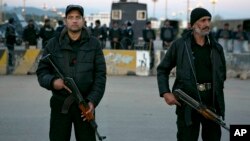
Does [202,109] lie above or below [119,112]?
above

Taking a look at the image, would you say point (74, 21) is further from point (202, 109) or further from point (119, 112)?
point (119, 112)

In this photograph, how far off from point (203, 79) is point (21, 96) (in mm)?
8397

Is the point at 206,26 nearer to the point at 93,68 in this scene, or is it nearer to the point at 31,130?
the point at 93,68

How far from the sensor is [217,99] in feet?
17.3

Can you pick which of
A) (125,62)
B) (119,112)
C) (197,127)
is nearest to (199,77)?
(197,127)

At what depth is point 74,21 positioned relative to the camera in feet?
16.5

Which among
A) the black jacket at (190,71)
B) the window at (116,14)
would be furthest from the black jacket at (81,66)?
the window at (116,14)

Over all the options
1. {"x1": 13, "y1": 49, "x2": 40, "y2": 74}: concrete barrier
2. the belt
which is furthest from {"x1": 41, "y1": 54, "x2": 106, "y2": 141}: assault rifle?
{"x1": 13, "y1": 49, "x2": 40, "y2": 74}: concrete barrier

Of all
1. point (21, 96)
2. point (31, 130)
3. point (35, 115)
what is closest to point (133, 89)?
point (21, 96)

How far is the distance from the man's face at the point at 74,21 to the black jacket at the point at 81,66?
9cm

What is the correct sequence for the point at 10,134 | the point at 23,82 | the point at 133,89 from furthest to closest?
the point at 23,82, the point at 133,89, the point at 10,134

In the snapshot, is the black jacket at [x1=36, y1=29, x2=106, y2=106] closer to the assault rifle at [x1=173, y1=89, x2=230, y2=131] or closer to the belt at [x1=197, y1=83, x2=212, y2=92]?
the assault rifle at [x1=173, y1=89, x2=230, y2=131]

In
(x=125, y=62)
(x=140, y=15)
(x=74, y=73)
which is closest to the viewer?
(x=74, y=73)

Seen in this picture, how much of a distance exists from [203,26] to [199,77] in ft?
1.63
